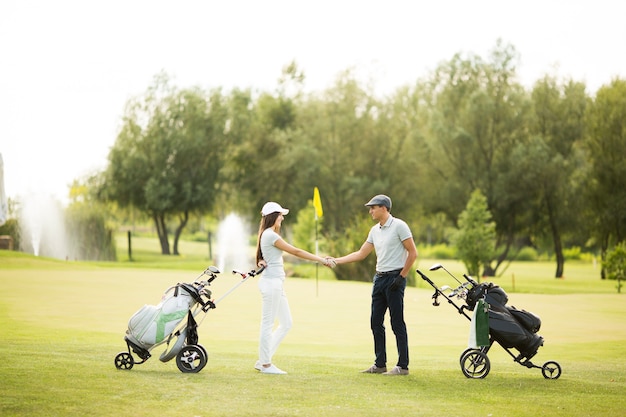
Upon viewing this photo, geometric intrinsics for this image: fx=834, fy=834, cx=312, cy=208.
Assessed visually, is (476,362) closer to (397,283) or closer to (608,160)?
(397,283)

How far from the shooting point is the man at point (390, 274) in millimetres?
8273

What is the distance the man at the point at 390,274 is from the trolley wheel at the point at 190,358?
68.7 inches

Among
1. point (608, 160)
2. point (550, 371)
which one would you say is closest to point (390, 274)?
point (550, 371)

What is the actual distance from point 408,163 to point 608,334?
3903cm

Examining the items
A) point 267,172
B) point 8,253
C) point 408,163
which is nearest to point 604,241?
point 408,163

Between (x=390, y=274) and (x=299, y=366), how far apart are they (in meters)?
1.51

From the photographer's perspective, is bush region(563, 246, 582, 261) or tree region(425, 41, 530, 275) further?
bush region(563, 246, 582, 261)

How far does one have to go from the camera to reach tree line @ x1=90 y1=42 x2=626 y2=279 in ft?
149

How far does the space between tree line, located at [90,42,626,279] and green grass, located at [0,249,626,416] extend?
2535 cm

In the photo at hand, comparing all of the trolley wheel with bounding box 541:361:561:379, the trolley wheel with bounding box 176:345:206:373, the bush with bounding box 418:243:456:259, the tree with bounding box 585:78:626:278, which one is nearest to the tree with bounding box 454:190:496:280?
the tree with bounding box 585:78:626:278

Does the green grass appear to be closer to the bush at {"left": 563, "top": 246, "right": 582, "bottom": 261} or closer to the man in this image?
the man

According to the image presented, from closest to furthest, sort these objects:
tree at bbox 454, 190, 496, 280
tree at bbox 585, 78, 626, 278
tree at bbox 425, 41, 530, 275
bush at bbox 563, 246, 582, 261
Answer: tree at bbox 454, 190, 496, 280 → tree at bbox 585, 78, 626, 278 → tree at bbox 425, 41, 530, 275 → bush at bbox 563, 246, 582, 261

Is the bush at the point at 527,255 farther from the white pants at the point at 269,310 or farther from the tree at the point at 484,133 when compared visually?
the white pants at the point at 269,310

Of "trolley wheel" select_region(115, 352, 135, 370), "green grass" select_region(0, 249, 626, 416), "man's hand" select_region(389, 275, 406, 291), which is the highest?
"man's hand" select_region(389, 275, 406, 291)
